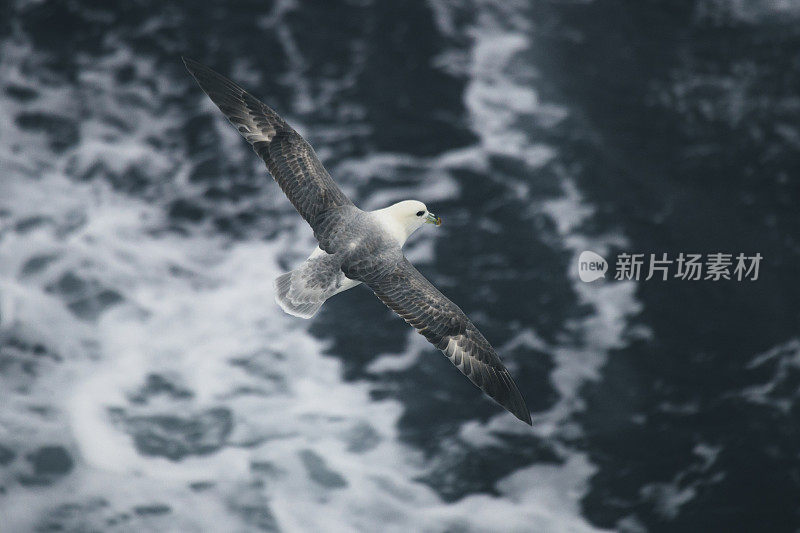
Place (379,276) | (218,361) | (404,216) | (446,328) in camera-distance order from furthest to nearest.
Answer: (218,361) < (404,216) < (446,328) < (379,276)

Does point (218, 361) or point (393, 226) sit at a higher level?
point (218, 361)

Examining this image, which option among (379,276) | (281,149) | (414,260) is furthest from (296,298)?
Answer: (414,260)

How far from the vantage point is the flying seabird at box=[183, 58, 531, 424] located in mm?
13109

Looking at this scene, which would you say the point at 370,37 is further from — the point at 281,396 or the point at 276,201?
the point at 281,396

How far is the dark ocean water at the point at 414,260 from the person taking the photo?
19.4 m

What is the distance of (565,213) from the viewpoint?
71.9 feet

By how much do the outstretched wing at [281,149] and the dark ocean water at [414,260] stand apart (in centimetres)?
711

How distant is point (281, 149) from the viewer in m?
14.1

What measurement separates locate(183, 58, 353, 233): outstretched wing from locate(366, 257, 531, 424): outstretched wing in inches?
53.7

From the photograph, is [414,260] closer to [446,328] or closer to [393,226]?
[393,226]

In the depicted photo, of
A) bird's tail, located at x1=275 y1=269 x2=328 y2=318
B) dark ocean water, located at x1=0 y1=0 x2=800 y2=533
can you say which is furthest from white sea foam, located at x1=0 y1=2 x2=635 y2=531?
bird's tail, located at x1=275 y1=269 x2=328 y2=318

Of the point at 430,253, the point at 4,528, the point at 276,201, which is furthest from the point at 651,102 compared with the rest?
the point at 4,528

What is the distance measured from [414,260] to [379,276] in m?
7.88

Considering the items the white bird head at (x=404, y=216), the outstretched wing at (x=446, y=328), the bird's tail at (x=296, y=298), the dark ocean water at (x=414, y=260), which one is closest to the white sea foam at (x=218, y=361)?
the dark ocean water at (x=414, y=260)
